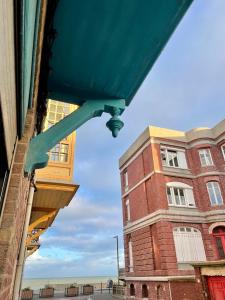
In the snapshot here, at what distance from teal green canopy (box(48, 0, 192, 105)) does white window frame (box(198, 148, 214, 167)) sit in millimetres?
18265

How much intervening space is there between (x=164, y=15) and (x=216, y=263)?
9053mm

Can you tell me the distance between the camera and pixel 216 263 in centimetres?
848

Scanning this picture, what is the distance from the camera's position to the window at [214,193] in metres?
17.9

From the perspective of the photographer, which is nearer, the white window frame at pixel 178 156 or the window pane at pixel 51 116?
the window pane at pixel 51 116

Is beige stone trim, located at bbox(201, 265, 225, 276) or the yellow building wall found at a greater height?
the yellow building wall

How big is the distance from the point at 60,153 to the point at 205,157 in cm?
1572

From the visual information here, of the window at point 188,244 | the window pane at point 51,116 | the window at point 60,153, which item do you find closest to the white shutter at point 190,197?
the window at point 188,244

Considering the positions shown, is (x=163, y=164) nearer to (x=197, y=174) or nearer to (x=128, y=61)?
(x=197, y=174)

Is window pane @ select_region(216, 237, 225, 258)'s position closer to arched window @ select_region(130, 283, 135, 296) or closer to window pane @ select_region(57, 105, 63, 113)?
arched window @ select_region(130, 283, 135, 296)

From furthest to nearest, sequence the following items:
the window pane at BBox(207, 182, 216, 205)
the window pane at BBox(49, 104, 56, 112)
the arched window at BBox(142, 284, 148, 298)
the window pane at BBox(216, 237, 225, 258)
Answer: the window pane at BBox(207, 182, 216, 205) → the arched window at BBox(142, 284, 148, 298) → the window pane at BBox(216, 237, 225, 258) → the window pane at BBox(49, 104, 56, 112)

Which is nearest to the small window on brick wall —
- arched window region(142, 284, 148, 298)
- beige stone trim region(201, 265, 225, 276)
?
arched window region(142, 284, 148, 298)

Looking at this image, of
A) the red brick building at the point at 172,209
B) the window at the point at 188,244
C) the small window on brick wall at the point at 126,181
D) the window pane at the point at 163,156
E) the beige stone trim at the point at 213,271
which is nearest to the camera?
the beige stone trim at the point at 213,271

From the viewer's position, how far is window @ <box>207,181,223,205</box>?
17922 millimetres

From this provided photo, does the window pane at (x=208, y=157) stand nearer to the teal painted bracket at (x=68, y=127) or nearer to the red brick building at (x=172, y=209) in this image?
the red brick building at (x=172, y=209)
